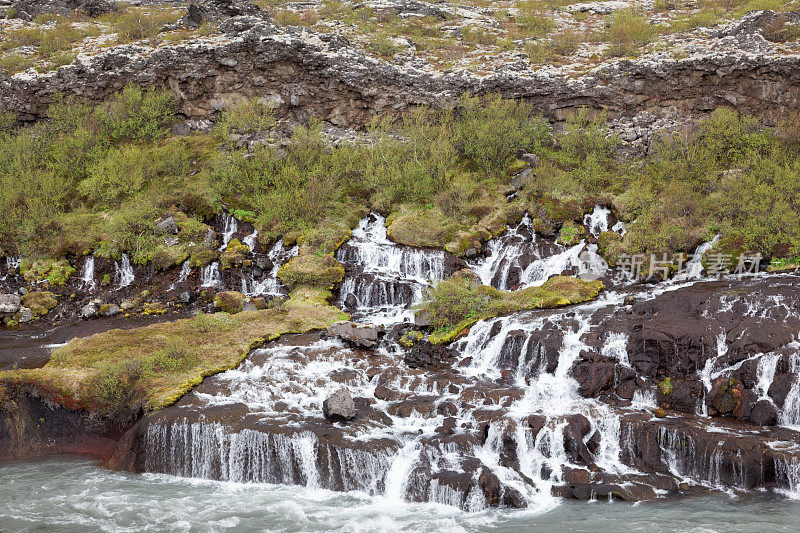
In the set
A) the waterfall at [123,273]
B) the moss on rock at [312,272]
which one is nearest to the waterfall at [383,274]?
the moss on rock at [312,272]

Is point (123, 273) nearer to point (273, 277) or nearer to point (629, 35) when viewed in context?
point (273, 277)

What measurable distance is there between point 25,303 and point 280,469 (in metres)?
18.9

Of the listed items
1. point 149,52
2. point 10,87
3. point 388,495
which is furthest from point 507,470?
point 10,87

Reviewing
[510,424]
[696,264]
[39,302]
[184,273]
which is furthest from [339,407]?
[39,302]

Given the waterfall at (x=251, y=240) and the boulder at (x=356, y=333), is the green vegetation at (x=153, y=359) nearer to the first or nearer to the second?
the boulder at (x=356, y=333)

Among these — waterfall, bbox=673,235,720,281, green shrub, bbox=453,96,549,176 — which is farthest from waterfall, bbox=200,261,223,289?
waterfall, bbox=673,235,720,281

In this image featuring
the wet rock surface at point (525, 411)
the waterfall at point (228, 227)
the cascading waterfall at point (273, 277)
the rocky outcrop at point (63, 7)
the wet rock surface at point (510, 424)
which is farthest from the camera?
the rocky outcrop at point (63, 7)

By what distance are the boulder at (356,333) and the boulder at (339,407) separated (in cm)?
445

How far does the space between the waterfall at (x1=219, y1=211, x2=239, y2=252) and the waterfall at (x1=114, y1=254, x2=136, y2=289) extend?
5017 mm

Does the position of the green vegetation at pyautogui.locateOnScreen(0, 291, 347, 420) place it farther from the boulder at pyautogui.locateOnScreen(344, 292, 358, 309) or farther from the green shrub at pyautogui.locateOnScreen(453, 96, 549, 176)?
the green shrub at pyautogui.locateOnScreen(453, 96, 549, 176)

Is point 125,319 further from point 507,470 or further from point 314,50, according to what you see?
point 314,50

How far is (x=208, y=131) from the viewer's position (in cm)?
4028

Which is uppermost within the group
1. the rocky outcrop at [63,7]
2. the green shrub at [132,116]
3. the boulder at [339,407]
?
the rocky outcrop at [63,7]

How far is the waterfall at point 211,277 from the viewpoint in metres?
27.4
